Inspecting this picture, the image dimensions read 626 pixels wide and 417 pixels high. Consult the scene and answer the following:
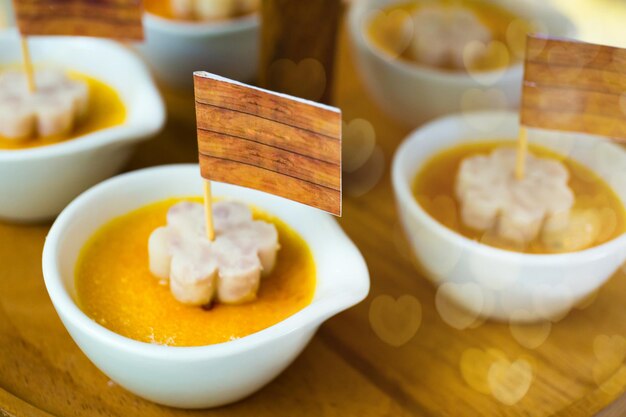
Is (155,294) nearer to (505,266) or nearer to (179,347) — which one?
(179,347)

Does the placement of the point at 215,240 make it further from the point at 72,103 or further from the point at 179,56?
the point at 179,56

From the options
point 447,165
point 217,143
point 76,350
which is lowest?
point 76,350

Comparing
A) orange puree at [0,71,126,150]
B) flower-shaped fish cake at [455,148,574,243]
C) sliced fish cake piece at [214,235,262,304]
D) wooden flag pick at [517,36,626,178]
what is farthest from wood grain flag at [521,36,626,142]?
orange puree at [0,71,126,150]

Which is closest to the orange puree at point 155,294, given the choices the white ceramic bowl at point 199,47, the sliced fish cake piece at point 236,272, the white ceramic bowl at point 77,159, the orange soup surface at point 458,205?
the sliced fish cake piece at point 236,272

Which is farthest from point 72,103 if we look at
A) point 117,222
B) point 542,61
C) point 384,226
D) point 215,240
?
point 542,61

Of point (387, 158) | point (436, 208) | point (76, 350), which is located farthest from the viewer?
point (387, 158)

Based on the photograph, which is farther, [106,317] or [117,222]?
[117,222]

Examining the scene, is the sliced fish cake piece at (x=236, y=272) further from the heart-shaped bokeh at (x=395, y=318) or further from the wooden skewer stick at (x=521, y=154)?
the wooden skewer stick at (x=521, y=154)

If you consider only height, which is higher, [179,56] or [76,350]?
[179,56]
